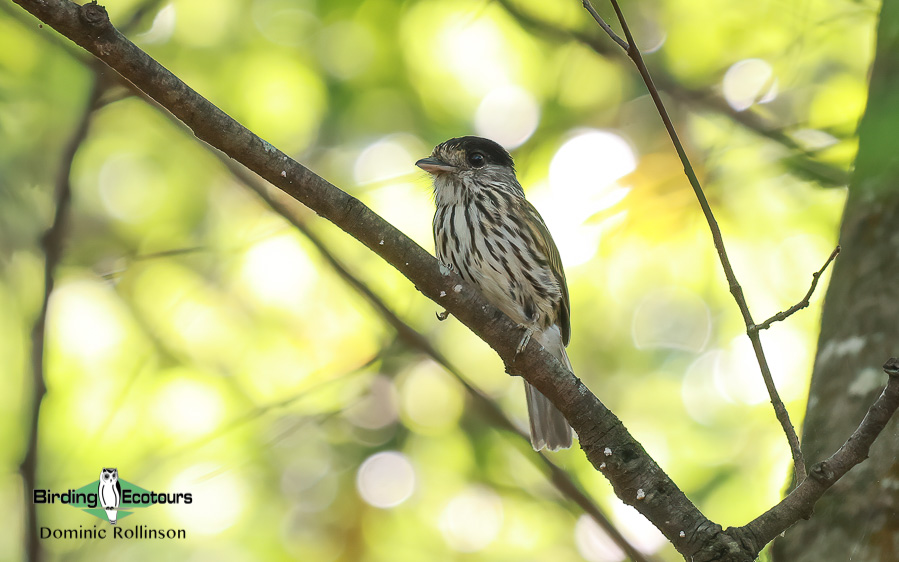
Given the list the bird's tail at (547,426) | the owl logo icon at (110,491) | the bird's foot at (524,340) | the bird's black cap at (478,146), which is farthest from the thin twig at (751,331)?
the owl logo icon at (110,491)

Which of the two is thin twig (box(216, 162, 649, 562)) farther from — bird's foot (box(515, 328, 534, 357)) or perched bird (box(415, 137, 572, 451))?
bird's foot (box(515, 328, 534, 357))

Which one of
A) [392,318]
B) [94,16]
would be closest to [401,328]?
[392,318]

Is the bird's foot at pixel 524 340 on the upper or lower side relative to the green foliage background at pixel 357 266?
lower

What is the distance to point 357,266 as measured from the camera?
13.2 ft

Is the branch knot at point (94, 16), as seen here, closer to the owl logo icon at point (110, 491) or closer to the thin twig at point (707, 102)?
the owl logo icon at point (110, 491)

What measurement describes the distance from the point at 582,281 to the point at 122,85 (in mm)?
2671

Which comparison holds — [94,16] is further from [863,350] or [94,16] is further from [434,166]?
[863,350]

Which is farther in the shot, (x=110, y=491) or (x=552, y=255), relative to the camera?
(x=552, y=255)

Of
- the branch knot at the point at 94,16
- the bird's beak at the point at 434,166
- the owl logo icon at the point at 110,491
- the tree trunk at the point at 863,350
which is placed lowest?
the tree trunk at the point at 863,350

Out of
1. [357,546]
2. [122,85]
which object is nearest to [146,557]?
[357,546]

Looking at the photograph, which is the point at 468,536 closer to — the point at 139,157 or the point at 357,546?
the point at 357,546

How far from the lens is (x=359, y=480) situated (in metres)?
3.93

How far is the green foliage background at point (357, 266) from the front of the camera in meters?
3.60

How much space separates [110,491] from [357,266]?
62.2 inches
